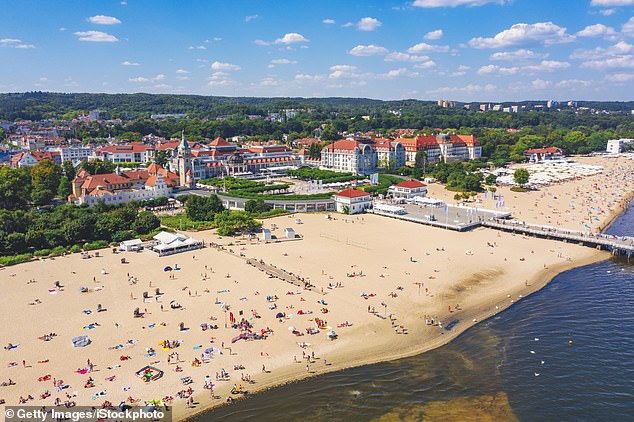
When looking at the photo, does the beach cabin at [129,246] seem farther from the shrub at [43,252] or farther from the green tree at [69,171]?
the green tree at [69,171]

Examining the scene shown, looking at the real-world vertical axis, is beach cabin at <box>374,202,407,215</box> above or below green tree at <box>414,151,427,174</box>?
below

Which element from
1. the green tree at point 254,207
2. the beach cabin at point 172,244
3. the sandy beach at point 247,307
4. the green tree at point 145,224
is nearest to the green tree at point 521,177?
the sandy beach at point 247,307

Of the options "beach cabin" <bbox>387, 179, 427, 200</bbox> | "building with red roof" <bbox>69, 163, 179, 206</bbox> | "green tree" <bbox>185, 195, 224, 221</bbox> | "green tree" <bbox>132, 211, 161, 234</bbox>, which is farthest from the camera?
"beach cabin" <bbox>387, 179, 427, 200</bbox>

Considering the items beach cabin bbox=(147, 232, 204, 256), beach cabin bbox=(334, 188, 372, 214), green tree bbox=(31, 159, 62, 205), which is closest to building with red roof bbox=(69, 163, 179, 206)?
green tree bbox=(31, 159, 62, 205)


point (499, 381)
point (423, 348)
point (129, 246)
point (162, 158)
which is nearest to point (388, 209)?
point (129, 246)

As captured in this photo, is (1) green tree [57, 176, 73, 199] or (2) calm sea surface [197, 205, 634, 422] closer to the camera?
(2) calm sea surface [197, 205, 634, 422]

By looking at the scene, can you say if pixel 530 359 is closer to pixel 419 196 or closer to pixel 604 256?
pixel 604 256

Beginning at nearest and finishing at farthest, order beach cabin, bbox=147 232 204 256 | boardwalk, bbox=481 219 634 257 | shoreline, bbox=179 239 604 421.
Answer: shoreline, bbox=179 239 604 421, beach cabin, bbox=147 232 204 256, boardwalk, bbox=481 219 634 257

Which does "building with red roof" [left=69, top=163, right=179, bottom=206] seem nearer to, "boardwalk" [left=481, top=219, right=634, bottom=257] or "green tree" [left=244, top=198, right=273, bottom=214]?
"green tree" [left=244, top=198, right=273, bottom=214]
